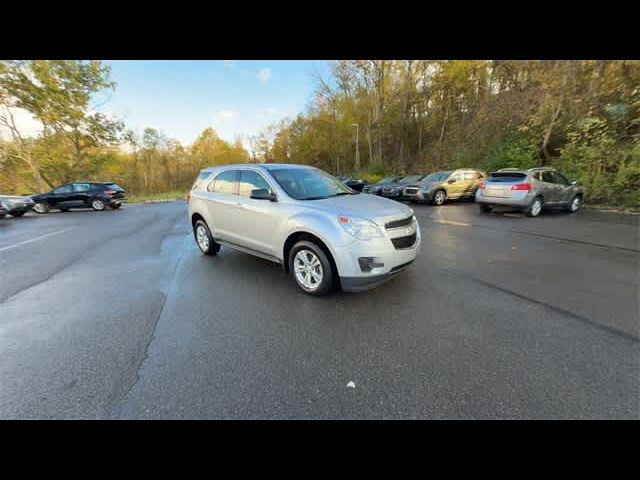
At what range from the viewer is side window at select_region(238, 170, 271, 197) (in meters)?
4.39

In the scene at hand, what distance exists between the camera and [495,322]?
295cm

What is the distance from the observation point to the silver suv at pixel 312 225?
3.30 m

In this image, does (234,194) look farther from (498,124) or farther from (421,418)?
(498,124)

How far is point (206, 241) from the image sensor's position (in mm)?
5633

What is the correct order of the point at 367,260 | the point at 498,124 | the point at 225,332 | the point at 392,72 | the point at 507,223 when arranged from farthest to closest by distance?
1. the point at 392,72
2. the point at 498,124
3. the point at 507,223
4. the point at 367,260
5. the point at 225,332

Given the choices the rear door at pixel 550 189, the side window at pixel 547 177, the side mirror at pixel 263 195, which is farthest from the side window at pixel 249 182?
the side window at pixel 547 177

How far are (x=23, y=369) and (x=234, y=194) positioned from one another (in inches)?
130

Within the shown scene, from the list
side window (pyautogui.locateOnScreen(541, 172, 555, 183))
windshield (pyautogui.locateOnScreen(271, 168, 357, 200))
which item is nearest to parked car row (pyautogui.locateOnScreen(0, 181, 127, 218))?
windshield (pyautogui.locateOnScreen(271, 168, 357, 200))

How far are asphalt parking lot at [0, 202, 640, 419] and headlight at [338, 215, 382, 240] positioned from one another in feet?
2.96

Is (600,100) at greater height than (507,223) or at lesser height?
greater

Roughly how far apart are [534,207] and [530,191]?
2.28 ft

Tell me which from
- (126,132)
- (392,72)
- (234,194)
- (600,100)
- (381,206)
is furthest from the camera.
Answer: (392,72)

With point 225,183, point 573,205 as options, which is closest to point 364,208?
point 225,183
